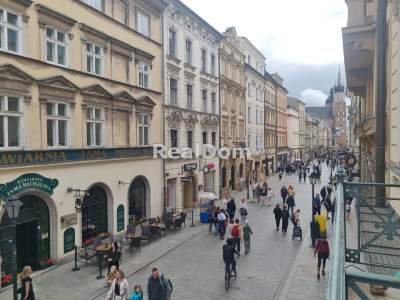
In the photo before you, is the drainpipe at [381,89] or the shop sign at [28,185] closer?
the drainpipe at [381,89]

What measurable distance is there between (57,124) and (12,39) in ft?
11.6

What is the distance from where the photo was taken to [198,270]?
13406mm

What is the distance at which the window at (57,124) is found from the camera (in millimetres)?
13852

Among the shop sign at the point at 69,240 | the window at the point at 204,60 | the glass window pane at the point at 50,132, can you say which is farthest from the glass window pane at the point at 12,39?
the window at the point at 204,60

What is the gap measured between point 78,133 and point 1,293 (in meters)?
6.74

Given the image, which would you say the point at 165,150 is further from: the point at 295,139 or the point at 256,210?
the point at 295,139

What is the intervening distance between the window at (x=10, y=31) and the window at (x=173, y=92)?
39.5ft

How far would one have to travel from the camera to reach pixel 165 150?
22531 millimetres

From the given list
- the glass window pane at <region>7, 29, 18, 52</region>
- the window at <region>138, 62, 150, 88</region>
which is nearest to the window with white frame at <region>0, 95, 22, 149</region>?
the glass window pane at <region>7, 29, 18, 52</region>

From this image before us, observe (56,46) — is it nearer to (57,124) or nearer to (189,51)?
(57,124)

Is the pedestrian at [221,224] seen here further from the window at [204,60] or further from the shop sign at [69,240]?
the window at [204,60]

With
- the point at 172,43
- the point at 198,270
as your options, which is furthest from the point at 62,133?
the point at 172,43

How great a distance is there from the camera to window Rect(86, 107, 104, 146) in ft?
52.5

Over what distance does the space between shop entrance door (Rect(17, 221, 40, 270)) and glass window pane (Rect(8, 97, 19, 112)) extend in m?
4.29
